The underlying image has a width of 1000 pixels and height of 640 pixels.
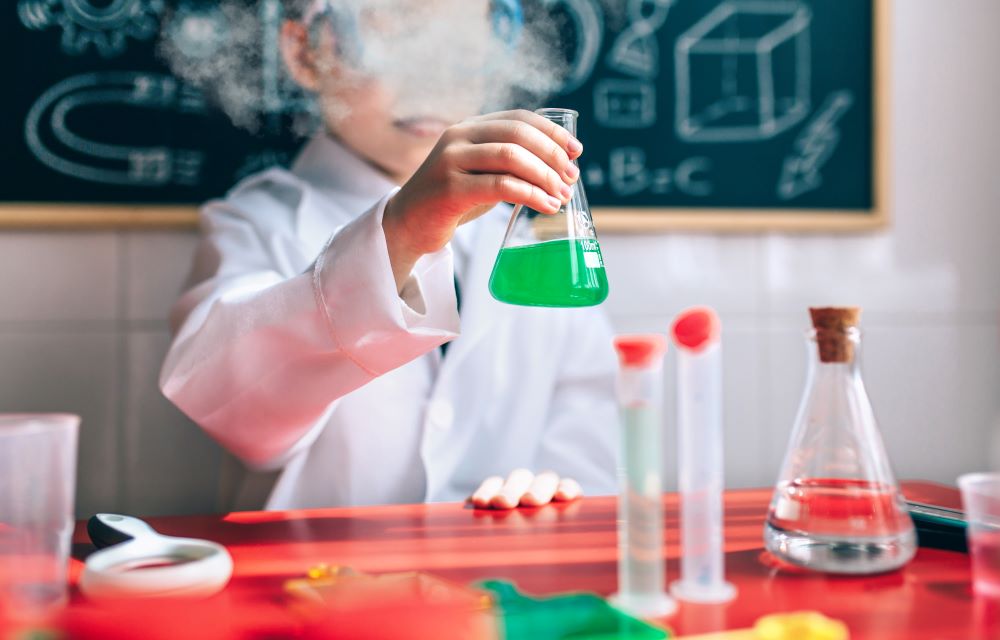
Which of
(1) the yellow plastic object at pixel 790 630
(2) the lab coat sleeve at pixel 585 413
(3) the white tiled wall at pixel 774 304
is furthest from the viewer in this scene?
(3) the white tiled wall at pixel 774 304

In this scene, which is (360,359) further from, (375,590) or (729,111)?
(729,111)

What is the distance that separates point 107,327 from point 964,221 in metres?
1.78

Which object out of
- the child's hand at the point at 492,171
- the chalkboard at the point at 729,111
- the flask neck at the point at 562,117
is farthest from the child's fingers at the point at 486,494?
the chalkboard at the point at 729,111

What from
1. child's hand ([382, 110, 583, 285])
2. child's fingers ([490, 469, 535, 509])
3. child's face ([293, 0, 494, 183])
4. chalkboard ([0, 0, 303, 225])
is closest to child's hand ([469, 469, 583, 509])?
child's fingers ([490, 469, 535, 509])

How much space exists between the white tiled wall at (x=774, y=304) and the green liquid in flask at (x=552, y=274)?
87 centimetres

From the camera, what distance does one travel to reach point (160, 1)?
153 centimetres

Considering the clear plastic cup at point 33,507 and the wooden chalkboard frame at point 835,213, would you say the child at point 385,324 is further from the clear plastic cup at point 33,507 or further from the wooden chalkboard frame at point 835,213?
the clear plastic cup at point 33,507

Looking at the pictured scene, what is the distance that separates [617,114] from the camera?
5.50 ft

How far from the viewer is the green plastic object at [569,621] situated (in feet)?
1.62

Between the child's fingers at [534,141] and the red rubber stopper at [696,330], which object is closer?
the red rubber stopper at [696,330]

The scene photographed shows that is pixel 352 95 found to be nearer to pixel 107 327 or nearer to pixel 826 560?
pixel 107 327

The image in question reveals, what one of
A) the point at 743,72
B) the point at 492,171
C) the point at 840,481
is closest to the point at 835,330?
the point at 840,481

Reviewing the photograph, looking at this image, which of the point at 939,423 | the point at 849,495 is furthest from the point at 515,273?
the point at 939,423

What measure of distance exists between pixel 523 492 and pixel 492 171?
380 millimetres
